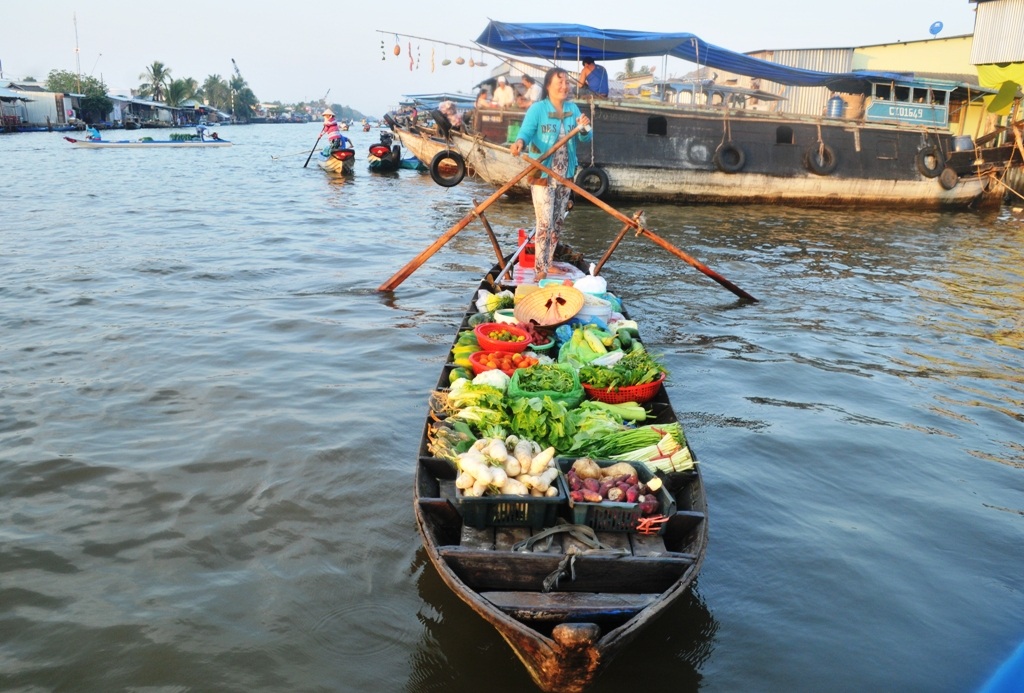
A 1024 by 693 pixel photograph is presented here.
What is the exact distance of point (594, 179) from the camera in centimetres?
1681

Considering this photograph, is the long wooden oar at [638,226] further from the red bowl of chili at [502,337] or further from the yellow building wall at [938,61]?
the yellow building wall at [938,61]

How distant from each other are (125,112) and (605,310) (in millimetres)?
76626

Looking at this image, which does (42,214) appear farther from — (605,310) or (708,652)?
(708,652)

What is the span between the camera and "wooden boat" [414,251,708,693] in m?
2.57

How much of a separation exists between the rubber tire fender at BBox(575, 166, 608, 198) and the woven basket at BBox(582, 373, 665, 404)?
12.7 m

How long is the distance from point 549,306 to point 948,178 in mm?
17757

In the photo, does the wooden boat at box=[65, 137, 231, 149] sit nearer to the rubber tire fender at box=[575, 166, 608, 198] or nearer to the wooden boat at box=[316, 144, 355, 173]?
the wooden boat at box=[316, 144, 355, 173]

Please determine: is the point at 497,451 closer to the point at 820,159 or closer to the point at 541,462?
the point at 541,462

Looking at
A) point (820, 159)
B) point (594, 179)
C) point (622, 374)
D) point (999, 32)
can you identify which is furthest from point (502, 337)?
point (999, 32)

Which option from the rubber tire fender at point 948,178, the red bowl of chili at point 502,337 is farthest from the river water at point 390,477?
the rubber tire fender at point 948,178

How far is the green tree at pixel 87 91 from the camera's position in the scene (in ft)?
201

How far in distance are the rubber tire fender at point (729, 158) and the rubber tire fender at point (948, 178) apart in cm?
572

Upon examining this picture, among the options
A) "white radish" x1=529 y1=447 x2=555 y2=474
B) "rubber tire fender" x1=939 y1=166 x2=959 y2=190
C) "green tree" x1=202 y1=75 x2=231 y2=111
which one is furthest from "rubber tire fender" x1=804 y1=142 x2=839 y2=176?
"green tree" x1=202 y1=75 x2=231 y2=111

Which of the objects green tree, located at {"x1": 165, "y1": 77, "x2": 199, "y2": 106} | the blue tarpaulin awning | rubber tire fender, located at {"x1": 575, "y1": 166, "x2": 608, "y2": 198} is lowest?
rubber tire fender, located at {"x1": 575, "y1": 166, "x2": 608, "y2": 198}
